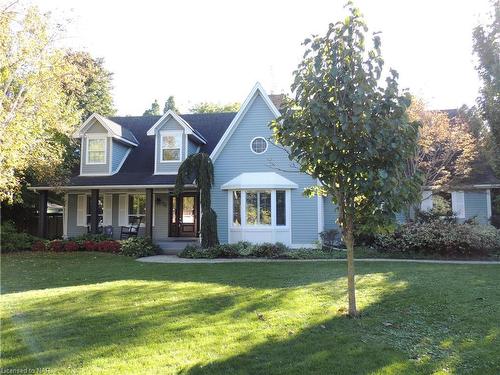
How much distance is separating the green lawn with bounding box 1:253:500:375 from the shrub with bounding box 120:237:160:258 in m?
5.77

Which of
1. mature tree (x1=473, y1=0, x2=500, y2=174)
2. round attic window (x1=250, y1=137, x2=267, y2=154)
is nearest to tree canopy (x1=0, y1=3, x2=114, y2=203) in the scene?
round attic window (x1=250, y1=137, x2=267, y2=154)

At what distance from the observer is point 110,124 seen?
66.1 feet

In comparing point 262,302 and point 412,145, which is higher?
point 412,145

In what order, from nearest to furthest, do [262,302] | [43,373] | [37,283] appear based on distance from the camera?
[43,373] → [262,302] → [37,283]

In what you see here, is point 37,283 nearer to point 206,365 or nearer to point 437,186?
point 206,365

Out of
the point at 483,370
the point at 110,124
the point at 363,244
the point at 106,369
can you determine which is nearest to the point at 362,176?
the point at 483,370

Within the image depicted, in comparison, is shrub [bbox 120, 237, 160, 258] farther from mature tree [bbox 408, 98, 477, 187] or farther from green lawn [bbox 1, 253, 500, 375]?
mature tree [bbox 408, 98, 477, 187]

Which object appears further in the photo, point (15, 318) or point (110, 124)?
point (110, 124)

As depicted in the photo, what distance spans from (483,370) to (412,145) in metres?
3.03

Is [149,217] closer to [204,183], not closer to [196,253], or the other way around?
[204,183]

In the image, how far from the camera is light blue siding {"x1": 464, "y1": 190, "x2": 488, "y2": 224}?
18062 millimetres

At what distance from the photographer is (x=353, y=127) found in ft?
19.5

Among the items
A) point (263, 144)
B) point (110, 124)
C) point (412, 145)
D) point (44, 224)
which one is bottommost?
point (44, 224)

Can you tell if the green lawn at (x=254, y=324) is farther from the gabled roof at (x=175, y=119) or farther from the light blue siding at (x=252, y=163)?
the gabled roof at (x=175, y=119)
